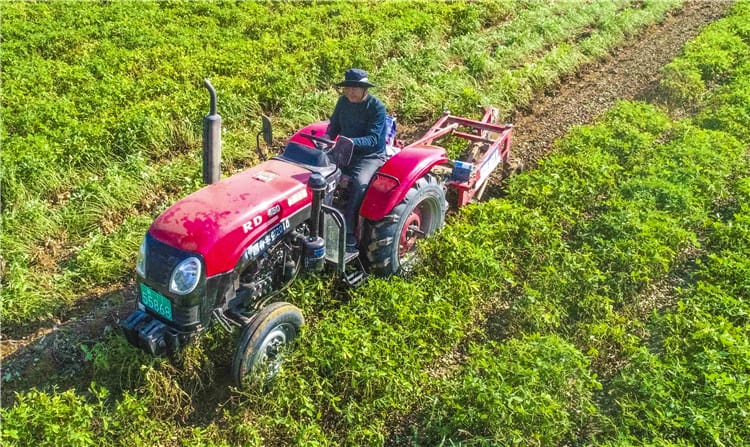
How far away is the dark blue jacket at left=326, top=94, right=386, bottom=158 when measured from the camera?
524cm

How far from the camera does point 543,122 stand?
9.08 m

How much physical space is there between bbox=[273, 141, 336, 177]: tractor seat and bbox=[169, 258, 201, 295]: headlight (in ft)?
4.53

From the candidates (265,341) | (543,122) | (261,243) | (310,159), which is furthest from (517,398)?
(543,122)

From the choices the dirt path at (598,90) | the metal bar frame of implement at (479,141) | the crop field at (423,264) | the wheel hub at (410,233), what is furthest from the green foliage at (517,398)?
the dirt path at (598,90)

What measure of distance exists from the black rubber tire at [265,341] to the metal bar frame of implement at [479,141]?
2.65m

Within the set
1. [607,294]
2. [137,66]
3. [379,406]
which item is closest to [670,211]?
[607,294]

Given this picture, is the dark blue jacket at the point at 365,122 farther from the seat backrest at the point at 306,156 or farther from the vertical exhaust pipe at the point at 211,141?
the vertical exhaust pipe at the point at 211,141

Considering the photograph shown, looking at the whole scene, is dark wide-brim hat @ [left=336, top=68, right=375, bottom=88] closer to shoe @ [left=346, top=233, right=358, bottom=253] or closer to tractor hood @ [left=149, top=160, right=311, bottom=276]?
tractor hood @ [left=149, top=160, right=311, bottom=276]

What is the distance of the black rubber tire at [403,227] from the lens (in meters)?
5.09

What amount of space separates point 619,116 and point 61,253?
7463mm

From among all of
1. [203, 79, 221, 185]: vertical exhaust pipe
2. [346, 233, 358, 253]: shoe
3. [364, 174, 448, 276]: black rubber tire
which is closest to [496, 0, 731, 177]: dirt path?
[364, 174, 448, 276]: black rubber tire

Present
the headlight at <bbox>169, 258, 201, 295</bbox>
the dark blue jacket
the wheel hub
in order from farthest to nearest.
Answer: the wheel hub < the dark blue jacket < the headlight at <bbox>169, 258, 201, 295</bbox>

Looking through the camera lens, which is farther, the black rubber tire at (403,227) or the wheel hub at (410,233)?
the wheel hub at (410,233)

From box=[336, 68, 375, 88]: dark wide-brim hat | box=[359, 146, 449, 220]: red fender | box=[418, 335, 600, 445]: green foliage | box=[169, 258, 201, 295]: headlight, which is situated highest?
box=[336, 68, 375, 88]: dark wide-brim hat
